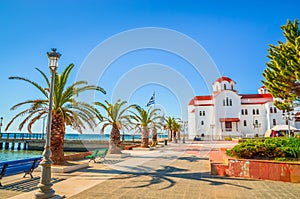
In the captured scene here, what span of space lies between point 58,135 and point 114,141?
325 inches

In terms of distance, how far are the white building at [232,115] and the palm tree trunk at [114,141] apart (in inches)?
1673

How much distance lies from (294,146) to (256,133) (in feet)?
176

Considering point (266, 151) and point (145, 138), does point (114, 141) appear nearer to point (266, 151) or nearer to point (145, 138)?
point (145, 138)

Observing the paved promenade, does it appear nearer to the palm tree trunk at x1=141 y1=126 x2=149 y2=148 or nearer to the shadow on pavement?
the shadow on pavement

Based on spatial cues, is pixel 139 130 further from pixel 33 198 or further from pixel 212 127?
pixel 212 127

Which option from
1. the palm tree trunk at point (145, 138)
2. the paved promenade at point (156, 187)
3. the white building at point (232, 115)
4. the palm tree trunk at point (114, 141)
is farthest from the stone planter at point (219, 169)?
the white building at point (232, 115)

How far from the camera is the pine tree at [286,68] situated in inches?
535

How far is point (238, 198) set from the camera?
6379 millimetres

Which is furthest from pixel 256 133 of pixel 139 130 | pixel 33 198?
pixel 33 198

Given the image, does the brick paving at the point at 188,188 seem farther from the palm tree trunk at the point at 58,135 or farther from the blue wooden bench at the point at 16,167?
the palm tree trunk at the point at 58,135

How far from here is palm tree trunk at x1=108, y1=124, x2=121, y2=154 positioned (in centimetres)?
1888

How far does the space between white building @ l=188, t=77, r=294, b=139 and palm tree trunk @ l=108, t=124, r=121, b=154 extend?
42497 mm

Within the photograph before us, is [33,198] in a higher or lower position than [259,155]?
lower

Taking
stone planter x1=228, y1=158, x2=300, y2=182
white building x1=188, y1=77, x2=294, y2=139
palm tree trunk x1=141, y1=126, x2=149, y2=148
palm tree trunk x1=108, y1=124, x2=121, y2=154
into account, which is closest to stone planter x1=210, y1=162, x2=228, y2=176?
stone planter x1=228, y1=158, x2=300, y2=182
